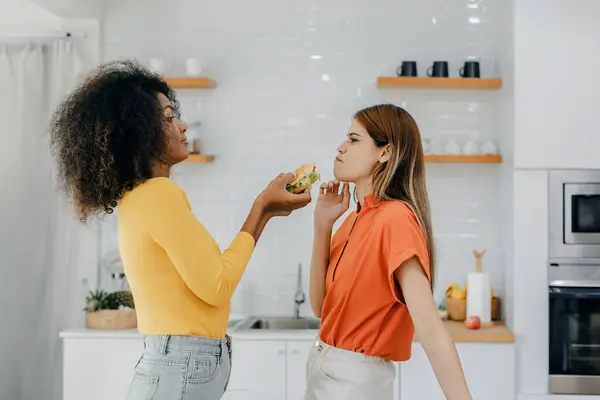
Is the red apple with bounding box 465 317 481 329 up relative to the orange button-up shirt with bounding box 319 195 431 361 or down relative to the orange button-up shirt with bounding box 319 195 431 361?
down

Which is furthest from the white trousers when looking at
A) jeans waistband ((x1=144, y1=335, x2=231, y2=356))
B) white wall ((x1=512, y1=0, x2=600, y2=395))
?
white wall ((x1=512, y1=0, x2=600, y2=395))

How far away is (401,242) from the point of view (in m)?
1.83

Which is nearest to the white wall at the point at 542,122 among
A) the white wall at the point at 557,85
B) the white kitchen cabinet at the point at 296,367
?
the white wall at the point at 557,85

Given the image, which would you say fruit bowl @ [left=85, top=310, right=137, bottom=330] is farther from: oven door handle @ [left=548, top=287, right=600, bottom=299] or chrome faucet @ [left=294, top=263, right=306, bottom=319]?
oven door handle @ [left=548, top=287, right=600, bottom=299]

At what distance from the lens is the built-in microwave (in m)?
3.68

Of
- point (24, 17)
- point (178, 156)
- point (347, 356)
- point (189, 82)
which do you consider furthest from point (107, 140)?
point (24, 17)

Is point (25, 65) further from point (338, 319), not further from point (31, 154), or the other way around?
point (338, 319)

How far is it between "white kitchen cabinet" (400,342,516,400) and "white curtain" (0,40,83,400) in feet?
5.73

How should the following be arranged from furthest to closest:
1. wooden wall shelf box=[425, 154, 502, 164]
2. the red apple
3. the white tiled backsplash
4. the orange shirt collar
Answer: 1. the white tiled backsplash
2. wooden wall shelf box=[425, 154, 502, 164]
3. the red apple
4. the orange shirt collar

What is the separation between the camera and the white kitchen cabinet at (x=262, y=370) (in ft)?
11.6

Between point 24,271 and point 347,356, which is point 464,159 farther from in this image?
point 24,271

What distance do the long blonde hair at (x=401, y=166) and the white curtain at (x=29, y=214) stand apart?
2387 mm

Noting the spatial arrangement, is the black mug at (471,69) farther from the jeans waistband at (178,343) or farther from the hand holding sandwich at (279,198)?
the jeans waistband at (178,343)

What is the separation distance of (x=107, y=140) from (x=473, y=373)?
2294 millimetres
